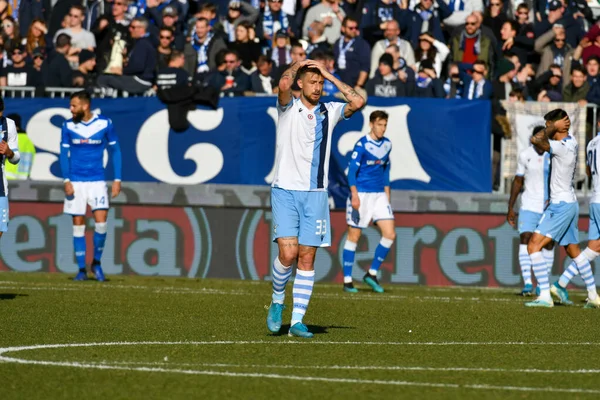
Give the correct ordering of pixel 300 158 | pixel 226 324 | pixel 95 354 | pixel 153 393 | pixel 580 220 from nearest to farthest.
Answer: pixel 153 393
pixel 95 354
pixel 300 158
pixel 226 324
pixel 580 220

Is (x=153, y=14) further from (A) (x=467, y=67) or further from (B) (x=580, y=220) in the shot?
(B) (x=580, y=220)

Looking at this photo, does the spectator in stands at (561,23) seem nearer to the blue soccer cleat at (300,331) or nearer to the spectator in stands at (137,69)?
the spectator in stands at (137,69)

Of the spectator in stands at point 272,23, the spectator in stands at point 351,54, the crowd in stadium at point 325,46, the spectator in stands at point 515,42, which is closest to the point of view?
the crowd in stadium at point 325,46

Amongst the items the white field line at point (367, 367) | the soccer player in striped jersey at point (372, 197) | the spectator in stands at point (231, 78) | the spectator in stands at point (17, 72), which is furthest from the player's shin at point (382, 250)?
the white field line at point (367, 367)

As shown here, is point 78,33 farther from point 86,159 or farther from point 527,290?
point 527,290

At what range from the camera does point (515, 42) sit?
22484mm

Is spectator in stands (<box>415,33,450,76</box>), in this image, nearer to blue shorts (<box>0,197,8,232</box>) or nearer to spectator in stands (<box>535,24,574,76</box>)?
spectator in stands (<box>535,24,574,76</box>)

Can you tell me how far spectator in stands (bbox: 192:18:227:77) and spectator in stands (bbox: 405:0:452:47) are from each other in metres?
3.22

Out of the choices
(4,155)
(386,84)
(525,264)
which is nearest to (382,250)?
(525,264)

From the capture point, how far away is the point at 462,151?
20.1 metres

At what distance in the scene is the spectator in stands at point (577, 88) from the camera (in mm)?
20719

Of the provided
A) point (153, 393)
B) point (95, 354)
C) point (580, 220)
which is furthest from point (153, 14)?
point (153, 393)

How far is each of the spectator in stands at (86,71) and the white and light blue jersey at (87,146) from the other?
351cm

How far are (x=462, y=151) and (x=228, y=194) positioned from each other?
3.66 m
